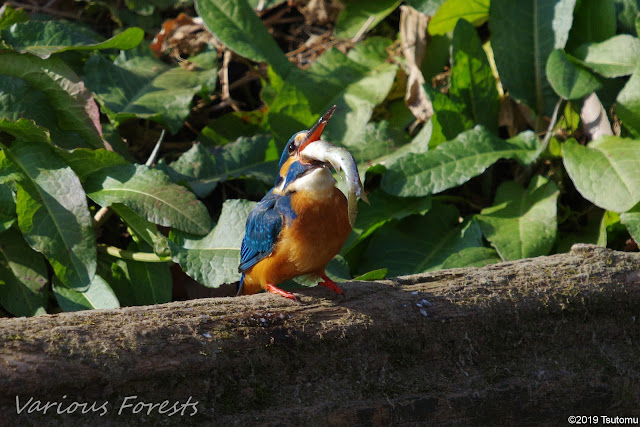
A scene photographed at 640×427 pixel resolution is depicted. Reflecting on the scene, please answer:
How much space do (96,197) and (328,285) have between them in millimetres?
1591

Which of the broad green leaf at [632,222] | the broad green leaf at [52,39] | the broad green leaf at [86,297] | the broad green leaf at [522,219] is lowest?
the broad green leaf at [522,219]

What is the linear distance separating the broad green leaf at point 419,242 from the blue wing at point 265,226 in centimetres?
116

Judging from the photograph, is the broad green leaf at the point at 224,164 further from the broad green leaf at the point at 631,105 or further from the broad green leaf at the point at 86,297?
the broad green leaf at the point at 631,105

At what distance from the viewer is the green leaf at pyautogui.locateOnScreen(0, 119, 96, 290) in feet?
11.7

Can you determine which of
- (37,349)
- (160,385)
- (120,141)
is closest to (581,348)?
(160,385)

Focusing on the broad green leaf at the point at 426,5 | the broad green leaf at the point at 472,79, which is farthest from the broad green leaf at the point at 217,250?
the broad green leaf at the point at 426,5

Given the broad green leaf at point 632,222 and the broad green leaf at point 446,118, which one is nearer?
the broad green leaf at point 632,222

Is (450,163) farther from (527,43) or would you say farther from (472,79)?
(527,43)

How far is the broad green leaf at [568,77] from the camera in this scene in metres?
4.23

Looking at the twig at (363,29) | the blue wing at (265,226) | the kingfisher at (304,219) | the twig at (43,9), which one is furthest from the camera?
the twig at (43,9)

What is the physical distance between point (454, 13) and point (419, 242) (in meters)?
1.71

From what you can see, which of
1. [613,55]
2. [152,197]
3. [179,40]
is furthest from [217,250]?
[613,55]

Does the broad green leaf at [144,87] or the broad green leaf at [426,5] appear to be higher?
the broad green leaf at [426,5]

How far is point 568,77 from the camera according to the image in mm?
4281
